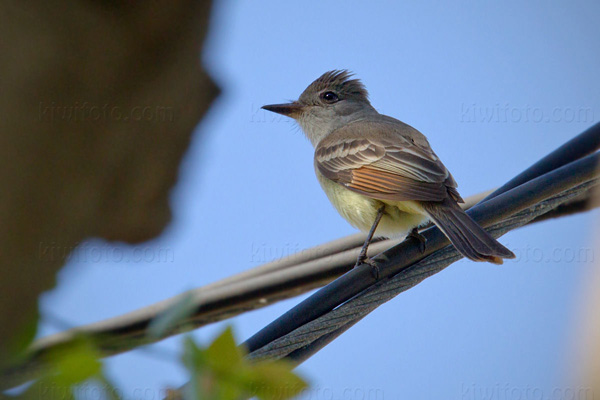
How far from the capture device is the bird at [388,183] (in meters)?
3.10

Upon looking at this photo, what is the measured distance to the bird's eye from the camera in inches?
226

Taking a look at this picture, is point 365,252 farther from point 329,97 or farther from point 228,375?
point 329,97

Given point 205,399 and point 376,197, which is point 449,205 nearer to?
point 376,197

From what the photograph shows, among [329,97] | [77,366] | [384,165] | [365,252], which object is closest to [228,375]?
[77,366]

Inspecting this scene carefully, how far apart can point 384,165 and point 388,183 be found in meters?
0.33

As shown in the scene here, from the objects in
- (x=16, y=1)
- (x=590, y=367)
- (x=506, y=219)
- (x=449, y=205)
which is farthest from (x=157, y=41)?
(x=590, y=367)

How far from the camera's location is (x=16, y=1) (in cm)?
470

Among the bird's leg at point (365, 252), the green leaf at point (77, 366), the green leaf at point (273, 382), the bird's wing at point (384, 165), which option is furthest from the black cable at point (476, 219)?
the green leaf at point (77, 366)

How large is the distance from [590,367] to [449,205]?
4.17 ft

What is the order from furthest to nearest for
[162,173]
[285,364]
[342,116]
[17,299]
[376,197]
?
[162,173] < [342,116] < [17,299] < [376,197] < [285,364]

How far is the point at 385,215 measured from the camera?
3.90m

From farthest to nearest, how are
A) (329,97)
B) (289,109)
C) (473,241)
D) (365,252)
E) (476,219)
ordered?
(329,97)
(289,109)
(365,252)
(473,241)
(476,219)

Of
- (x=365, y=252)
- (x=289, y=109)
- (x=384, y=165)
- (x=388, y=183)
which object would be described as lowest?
(x=365, y=252)

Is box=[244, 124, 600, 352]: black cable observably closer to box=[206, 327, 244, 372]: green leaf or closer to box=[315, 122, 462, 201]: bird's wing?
box=[315, 122, 462, 201]: bird's wing
